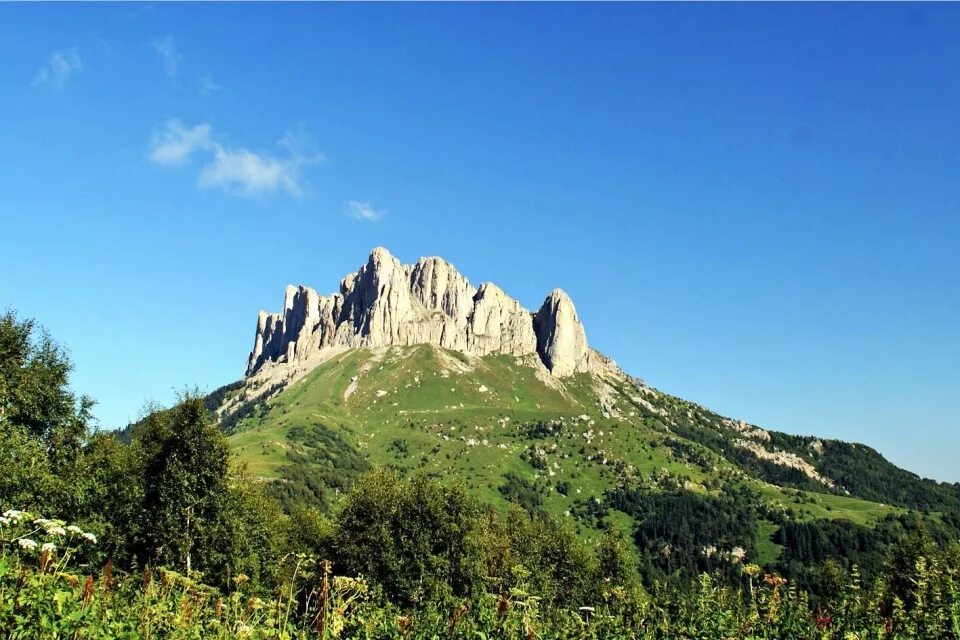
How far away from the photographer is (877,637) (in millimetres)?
12805

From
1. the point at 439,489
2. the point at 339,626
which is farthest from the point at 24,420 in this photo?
the point at 339,626

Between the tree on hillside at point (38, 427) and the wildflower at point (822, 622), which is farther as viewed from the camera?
the tree on hillside at point (38, 427)

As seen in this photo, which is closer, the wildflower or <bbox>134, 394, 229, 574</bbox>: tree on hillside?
the wildflower

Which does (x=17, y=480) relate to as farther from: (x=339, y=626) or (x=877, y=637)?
(x=877, y=637)

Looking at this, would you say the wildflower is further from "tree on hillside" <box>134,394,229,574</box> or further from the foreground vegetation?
"tree on hillside" <box>134,394,229,574</box>

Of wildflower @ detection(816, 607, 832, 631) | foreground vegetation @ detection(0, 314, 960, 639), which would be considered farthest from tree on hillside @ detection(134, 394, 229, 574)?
wildflower @ detection(816, 607, 832, 631)

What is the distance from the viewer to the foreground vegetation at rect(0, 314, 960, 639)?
13070mm

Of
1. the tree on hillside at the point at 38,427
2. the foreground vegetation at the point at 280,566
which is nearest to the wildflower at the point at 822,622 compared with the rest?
the foreground vegetation at the point at 280,566

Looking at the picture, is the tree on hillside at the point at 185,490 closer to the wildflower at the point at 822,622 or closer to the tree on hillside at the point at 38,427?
the tree on hillside at the point at 38,427

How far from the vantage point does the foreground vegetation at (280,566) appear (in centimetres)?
1307

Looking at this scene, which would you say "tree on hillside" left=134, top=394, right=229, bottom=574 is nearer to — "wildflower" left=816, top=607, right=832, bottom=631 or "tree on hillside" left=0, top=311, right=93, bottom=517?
"tree on hillside" left=0, top=311, right=93, bottom=517

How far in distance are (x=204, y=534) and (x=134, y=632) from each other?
3027 centimetres

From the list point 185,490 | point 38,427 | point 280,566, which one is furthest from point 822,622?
point 38,427

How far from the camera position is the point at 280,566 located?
1748 inches
